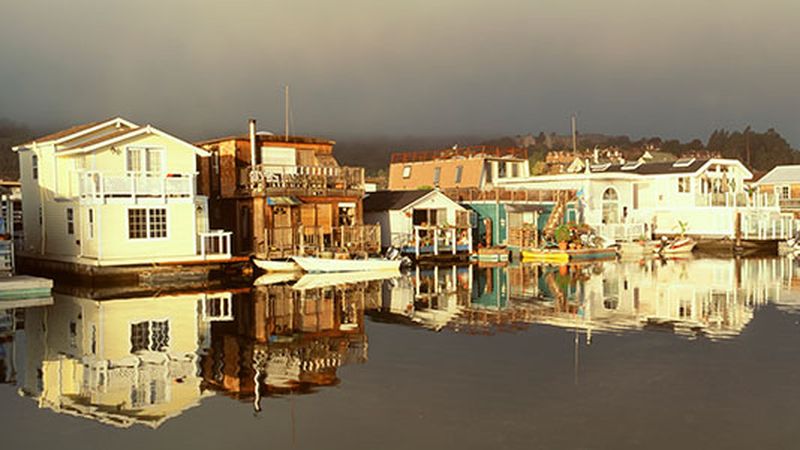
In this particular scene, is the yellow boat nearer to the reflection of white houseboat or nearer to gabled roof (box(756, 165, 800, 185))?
the reflection of white houseboat

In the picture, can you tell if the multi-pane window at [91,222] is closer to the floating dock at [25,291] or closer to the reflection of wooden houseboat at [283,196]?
the floating dock at [25,291]

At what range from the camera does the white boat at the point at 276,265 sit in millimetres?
34969

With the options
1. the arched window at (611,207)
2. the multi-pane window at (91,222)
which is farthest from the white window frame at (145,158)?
the arched window at (611,207)

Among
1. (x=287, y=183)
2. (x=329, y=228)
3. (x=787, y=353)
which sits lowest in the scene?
(x=787, y=353)

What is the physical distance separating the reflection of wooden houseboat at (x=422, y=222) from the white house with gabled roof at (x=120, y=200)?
12797mm

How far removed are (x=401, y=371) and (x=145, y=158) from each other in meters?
22.7

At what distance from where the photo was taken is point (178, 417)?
Result: 38.0 feet

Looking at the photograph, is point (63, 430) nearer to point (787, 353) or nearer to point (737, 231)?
point (787, 353)

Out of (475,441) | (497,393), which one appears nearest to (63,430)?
(475,441)

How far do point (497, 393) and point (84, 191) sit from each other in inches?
975

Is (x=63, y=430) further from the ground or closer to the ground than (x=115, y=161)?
closer to the ground

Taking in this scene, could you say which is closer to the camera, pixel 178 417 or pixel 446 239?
pixel 178 417

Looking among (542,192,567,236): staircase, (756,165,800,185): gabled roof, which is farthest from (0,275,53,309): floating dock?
(756,165,800,185): gabled roof

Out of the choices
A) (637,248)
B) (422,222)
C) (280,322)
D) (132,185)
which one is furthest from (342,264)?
(637,248)
